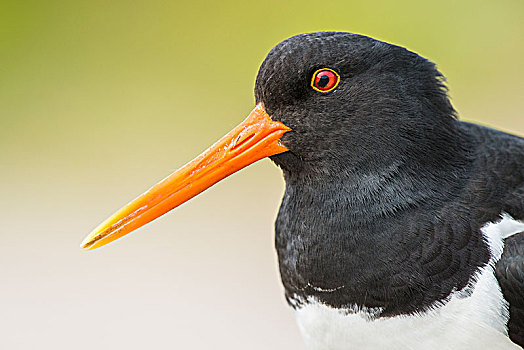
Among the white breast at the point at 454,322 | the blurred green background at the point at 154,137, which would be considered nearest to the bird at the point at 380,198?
the white breast at the point at 454,322

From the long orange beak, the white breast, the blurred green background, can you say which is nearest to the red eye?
the long orange beak

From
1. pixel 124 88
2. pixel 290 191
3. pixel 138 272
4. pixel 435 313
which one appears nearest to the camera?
pixel 435 313

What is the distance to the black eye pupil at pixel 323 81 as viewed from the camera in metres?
1.78

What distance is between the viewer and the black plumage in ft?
5.80

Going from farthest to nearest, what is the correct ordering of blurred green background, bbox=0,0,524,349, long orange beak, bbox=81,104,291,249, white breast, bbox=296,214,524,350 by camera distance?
blurred green background, bbox=0,0,524,349, long orange beak, bbox=81,104,291,249, white breast, bbox=296,214,524,350

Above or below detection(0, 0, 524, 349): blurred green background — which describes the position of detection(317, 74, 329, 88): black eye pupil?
below

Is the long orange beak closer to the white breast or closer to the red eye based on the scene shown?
the red eye

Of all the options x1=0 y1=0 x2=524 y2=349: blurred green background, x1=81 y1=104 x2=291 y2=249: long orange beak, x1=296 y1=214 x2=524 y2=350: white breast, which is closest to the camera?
x1=296 y1=214 x2=524 y2=350: white breast

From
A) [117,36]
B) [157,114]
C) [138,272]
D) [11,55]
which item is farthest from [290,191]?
[11,55]

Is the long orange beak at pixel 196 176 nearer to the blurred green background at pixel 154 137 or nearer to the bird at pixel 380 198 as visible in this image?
the bird at pixel 380 198

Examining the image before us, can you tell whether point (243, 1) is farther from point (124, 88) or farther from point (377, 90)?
point (377, 90)

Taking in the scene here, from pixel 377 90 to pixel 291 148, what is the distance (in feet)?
0.89

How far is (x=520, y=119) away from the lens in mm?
4852

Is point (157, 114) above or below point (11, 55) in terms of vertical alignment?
below
